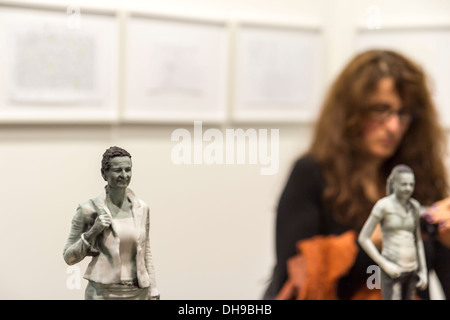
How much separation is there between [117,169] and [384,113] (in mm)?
388

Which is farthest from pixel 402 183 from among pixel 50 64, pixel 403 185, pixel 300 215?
pixel 50 64

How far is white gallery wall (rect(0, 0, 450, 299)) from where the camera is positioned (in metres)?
0.63

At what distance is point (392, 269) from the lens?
64 centimetres

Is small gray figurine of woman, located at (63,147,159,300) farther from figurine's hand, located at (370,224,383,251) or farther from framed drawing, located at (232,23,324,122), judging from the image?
framed drawing, located at (232,23,324,122)

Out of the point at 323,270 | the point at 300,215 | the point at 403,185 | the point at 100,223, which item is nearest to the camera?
the point at 100,223

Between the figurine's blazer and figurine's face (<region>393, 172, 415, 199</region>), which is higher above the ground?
figurine's face (<region>393, 172, 415, 199</region>)

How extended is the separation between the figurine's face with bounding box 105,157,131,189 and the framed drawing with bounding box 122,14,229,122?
23 centimetres

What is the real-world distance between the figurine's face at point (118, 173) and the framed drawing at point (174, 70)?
0.76 ft

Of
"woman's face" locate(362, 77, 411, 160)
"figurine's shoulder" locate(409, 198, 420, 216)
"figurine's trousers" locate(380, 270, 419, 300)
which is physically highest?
"woman's face" locate(362, 77, 411, 160)

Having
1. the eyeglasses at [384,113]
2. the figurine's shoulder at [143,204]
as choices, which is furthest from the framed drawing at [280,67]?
the figurine's shoulder at [143,204]

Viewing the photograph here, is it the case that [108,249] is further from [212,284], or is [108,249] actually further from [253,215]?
[253,215]

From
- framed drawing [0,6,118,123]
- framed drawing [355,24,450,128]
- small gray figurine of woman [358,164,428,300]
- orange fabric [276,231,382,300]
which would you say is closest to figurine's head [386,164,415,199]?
small gray figurine of woman [358,164,428,300]

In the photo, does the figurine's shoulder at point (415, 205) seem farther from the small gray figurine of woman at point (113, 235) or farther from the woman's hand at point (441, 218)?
the small gray figurine of woman at point (113, 235)

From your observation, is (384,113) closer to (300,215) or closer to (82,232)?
(300,215)
